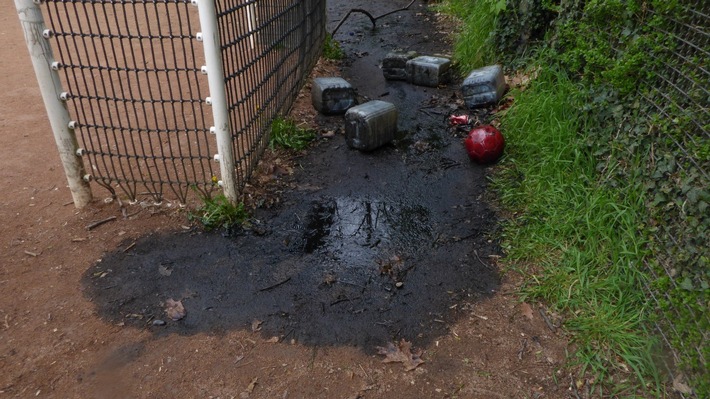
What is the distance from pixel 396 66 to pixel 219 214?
3319 mm

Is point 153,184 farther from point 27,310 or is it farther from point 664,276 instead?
point 664,276

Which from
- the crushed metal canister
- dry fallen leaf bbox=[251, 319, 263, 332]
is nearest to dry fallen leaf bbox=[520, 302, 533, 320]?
dry fallen leaf bbox=[251, 319, 263, 332]

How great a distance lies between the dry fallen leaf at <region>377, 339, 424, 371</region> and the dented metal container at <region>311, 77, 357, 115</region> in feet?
9.92

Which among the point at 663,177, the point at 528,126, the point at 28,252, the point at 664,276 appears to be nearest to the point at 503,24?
the point at 528,126

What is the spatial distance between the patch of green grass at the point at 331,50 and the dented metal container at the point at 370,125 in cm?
224

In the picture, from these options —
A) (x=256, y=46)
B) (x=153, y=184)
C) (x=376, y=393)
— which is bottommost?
(x=376, y=393)

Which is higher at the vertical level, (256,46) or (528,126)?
(256,46)

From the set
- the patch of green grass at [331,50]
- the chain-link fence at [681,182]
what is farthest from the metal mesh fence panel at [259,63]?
the chain-link fence at [681,182]

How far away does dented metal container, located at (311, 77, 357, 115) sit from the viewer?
5.19 m

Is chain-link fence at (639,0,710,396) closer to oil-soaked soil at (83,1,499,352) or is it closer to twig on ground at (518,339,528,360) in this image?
twig on ground at (518,339,528,360)

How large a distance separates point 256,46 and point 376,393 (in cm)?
259

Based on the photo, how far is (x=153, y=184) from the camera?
366cm

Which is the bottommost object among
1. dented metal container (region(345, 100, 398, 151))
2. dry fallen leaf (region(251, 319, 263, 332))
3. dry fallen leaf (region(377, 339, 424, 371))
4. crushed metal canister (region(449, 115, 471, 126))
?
dry fallen leaf (region(377, 339, 424, 371))

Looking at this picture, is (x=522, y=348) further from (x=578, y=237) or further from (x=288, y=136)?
(x=288, y=136)
